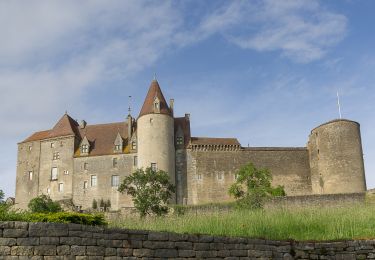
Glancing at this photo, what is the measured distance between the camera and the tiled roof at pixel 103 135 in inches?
2643

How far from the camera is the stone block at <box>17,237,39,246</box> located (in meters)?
11.0

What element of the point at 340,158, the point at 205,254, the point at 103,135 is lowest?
the point at 205,254

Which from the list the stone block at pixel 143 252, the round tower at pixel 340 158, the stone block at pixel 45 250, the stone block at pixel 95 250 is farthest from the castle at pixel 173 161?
the stone block at pixel 45 250

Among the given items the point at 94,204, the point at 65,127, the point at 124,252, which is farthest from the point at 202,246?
the point at 65,127

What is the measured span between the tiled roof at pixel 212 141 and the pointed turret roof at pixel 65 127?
51.6 ft

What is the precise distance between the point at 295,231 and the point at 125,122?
55038 mm

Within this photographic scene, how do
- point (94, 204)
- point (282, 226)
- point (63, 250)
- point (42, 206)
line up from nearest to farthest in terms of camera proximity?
point (63, 250) → point (282, 226) → point (42, 206) → point (94, 204)

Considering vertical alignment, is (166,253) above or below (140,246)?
below

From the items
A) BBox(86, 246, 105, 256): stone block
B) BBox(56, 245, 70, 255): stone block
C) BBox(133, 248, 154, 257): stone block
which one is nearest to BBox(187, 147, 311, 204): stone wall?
BBox(133, 248, 154, 257): stone block

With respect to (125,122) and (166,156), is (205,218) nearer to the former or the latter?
(166,156)

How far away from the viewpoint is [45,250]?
36.5ft

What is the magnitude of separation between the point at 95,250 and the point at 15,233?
5.62 ft

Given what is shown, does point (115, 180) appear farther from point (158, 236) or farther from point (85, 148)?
point (158, 236)

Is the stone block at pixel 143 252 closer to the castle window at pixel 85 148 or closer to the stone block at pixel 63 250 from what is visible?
the stone block at pixel 63 250
